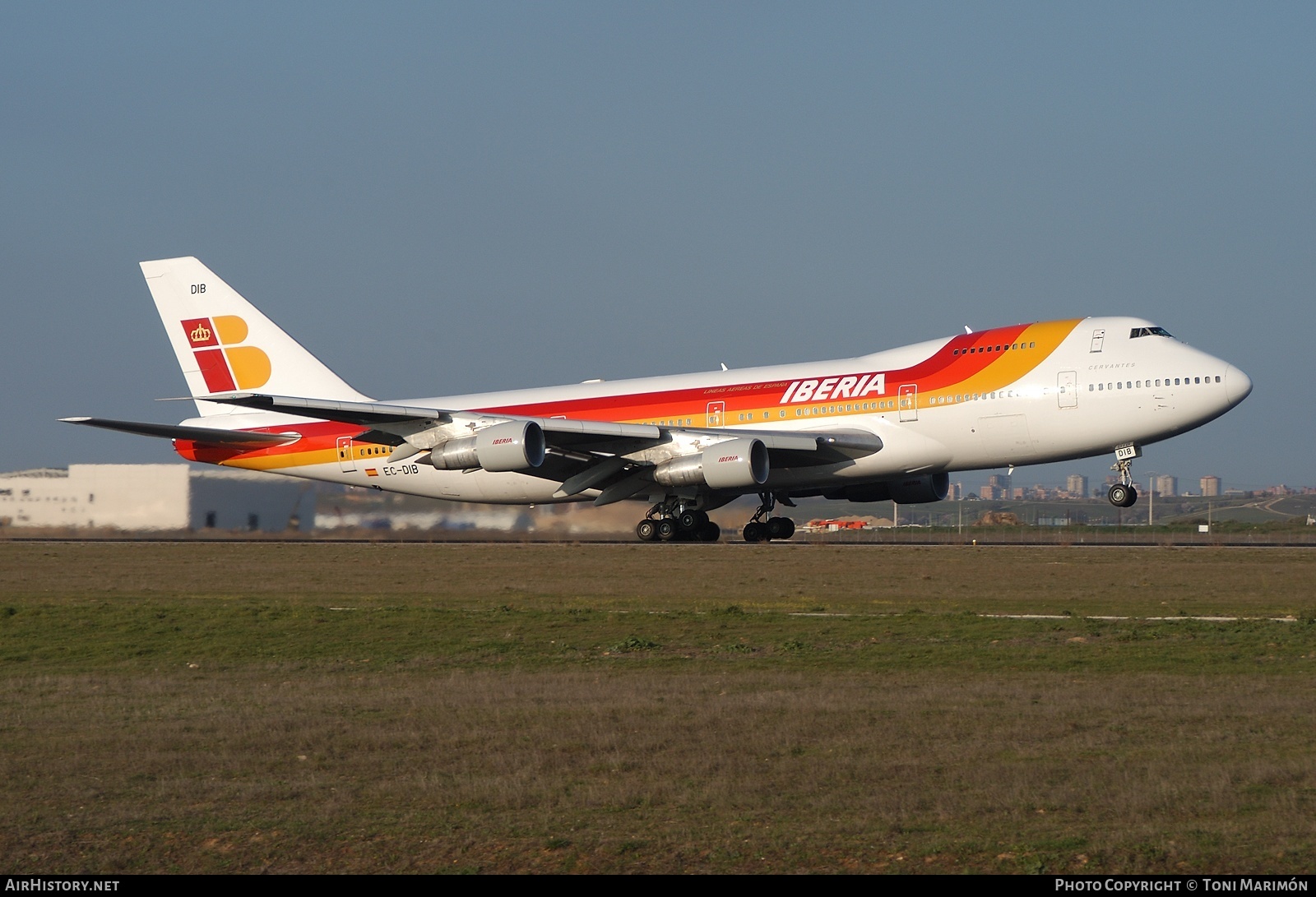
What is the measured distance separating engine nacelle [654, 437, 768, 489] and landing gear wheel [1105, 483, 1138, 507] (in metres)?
8.42

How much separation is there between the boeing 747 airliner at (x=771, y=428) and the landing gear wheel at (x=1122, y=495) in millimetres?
40

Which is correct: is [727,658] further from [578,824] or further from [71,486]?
[71,486]

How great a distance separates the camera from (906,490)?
37.8 meters

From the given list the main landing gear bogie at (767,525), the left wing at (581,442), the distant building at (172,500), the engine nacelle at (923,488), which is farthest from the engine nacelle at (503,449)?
the engine nacelle at (923,488)

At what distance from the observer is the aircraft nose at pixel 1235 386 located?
103 feet

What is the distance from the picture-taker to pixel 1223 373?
3131 centimetres

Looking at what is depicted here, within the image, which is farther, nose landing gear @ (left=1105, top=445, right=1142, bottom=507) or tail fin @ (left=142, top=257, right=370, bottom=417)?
tail fin @ (left=142, top=257, right=370, bottom=417)

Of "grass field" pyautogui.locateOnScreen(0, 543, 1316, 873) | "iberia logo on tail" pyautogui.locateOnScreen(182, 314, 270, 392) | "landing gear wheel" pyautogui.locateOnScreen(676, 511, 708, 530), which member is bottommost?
"grass field" pyautogui.locateOnScreen(0, 543, 1316, 873)

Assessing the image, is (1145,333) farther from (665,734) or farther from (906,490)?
(665,734)

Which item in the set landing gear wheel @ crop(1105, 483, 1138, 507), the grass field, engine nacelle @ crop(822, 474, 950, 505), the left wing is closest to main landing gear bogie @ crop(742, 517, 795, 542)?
engine nacelle @ crop(822, 474, 950, 505)

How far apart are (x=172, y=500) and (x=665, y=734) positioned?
34.2m

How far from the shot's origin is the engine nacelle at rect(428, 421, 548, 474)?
32375mm

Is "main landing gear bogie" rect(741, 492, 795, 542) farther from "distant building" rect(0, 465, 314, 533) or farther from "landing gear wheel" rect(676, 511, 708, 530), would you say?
"distant building" rect(0, 465, 314, 533)

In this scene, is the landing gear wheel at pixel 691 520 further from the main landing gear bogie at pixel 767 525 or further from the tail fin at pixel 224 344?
the tail fin at pixel 224 344
